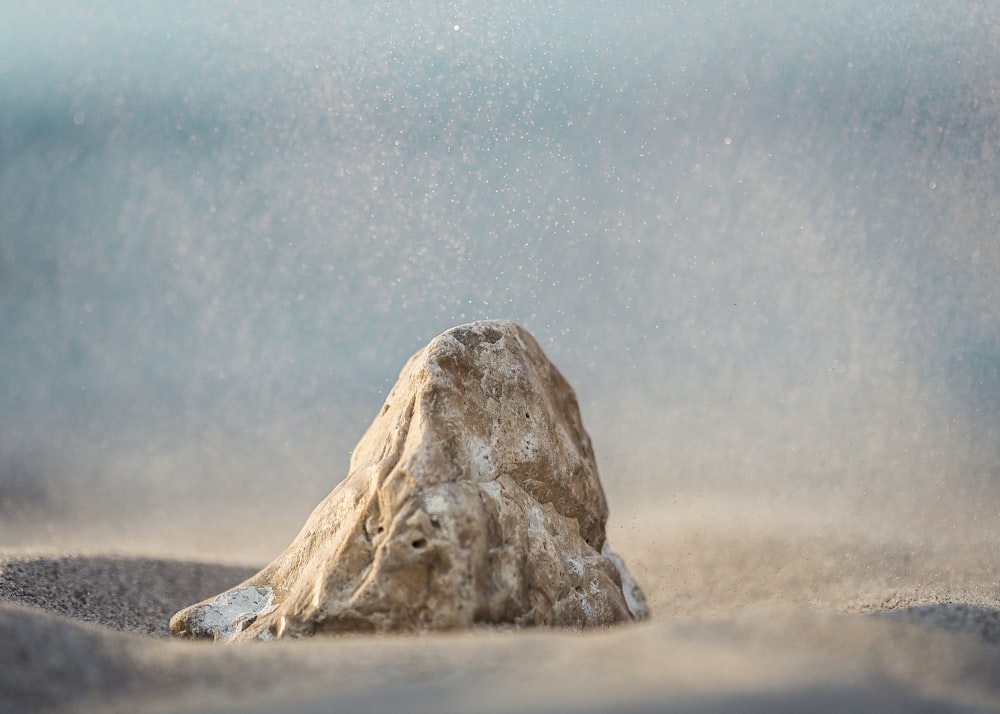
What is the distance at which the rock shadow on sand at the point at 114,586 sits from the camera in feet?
13.5

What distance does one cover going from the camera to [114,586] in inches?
188

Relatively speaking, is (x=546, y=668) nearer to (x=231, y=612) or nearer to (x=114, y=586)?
(x=231, y=612)

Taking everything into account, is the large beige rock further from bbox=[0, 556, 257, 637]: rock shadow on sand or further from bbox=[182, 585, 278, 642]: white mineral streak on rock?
bbox=[0, 556, 257, 637]: rock shadow on sand

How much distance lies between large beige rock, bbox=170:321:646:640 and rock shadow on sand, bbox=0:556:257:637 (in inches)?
48.2

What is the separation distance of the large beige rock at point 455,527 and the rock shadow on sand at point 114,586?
4.02 ft

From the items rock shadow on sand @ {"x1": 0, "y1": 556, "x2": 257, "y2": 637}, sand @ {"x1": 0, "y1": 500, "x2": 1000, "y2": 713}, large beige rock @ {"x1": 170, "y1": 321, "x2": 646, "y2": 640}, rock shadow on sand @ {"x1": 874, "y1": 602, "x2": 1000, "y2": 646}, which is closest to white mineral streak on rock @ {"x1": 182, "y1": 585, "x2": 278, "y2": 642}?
large beige rock @ {"x1": 170, "y1": 321, "x2": 646, "y2": 640}

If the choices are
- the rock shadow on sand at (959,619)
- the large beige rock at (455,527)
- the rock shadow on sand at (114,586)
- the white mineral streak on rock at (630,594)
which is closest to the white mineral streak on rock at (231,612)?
the large beige rock at (455,527)

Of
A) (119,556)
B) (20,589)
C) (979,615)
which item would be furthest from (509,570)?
(119,556)

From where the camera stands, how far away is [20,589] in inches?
168

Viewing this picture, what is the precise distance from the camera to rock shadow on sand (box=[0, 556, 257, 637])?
13.5ft

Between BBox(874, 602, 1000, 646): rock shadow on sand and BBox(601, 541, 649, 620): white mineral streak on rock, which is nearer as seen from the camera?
BBox(874, 602, 1000, 646): rock shadow on sand

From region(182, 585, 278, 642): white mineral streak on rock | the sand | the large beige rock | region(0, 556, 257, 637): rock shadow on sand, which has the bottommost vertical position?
region(0, 556, 257, 637): rock shadow on sand

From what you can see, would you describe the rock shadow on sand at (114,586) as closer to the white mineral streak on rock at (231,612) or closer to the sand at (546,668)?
the white mineral streak on rock at (231,612)

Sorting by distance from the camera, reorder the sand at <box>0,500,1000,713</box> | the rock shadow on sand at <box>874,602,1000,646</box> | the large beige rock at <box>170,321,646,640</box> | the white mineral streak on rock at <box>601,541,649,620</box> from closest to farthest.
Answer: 1. the sand at <box>0,500,1000,713</box>
2. the large beige rock at <box>170,321,646,640</box>
3. the rock shadow on sand at <box>874,602,1000,646</box>
4. the white mineral streak on rock at <box>601,541,649,620</box>
